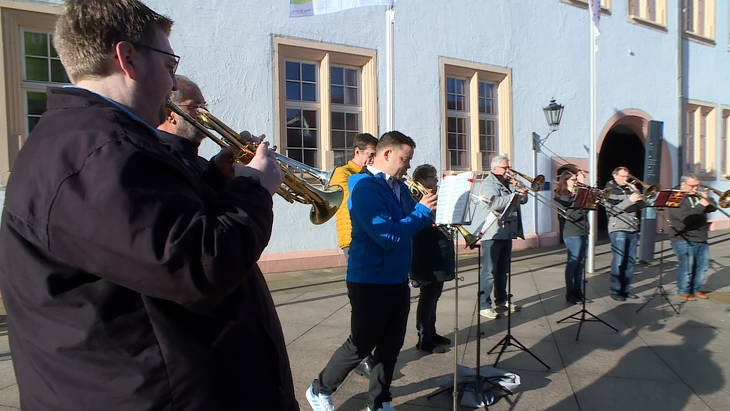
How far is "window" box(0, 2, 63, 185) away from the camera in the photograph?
6.30m

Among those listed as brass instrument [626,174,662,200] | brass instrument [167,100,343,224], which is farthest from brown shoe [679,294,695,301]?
brass instrument [167,100,343,224]

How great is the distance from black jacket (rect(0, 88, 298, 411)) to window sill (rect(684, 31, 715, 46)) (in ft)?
58.6

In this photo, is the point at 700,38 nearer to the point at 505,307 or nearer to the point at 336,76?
the point at 336,76

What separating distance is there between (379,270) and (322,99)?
6545 mm

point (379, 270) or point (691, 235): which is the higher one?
point (379, 270)

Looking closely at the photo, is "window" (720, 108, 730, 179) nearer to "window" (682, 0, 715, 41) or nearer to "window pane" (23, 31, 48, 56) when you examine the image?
"window" (682, 0, 715, 41)

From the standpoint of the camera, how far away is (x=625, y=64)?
515 inches

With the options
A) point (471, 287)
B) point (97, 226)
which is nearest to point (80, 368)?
point (97, 226)

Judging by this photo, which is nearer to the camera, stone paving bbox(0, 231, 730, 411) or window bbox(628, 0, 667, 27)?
stone paving bbox(0, 231, 730, 411)

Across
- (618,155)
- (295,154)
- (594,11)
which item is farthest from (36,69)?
(618,155)

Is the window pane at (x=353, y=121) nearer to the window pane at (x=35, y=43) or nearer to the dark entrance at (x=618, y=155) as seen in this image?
the window pane at (x=35, y=43)

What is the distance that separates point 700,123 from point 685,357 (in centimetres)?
1454

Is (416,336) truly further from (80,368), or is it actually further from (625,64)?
(625,64)

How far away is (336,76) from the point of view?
9289 millimetres
